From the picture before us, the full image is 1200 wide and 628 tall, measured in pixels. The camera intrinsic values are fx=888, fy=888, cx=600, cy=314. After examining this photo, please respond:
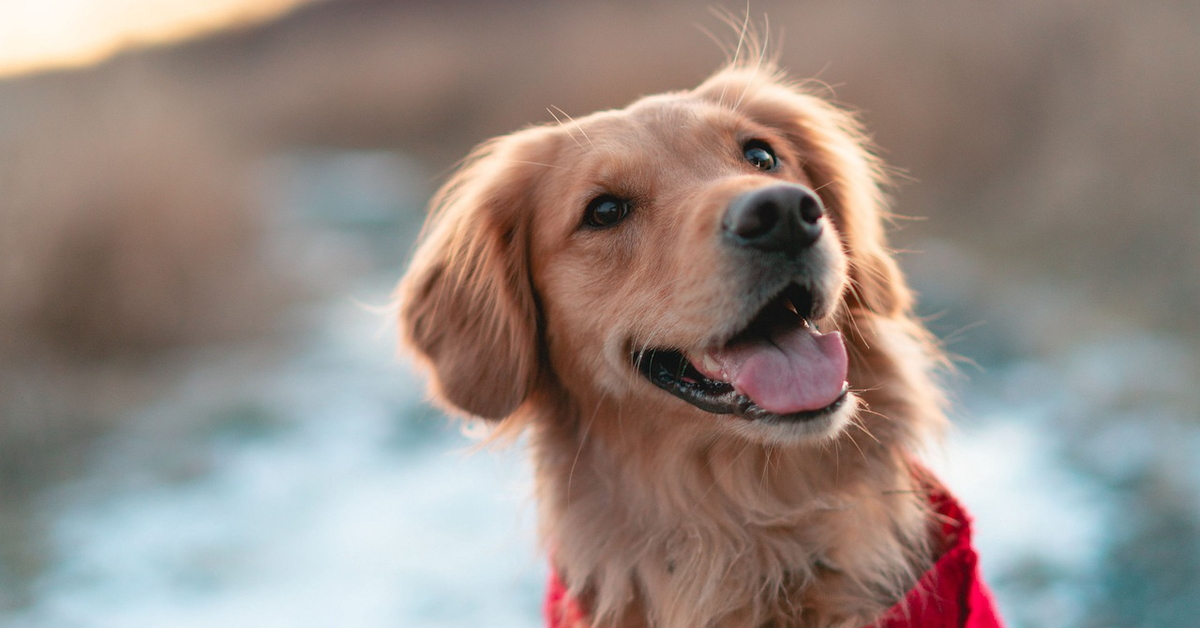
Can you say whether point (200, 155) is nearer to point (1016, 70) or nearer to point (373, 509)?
point (373, 509)

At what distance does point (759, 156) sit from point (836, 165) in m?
0.38

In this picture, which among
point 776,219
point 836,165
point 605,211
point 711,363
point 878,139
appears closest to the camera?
point 776,219

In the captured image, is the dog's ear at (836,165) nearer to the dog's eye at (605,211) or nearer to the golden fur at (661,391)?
the golden fur at (661,391)

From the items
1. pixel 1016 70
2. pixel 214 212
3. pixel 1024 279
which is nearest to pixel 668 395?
pixel 1024 279

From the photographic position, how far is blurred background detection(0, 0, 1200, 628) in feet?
13.8

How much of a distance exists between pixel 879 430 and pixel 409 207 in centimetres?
892

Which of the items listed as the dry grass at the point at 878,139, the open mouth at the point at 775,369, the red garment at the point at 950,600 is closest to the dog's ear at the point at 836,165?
the open mouth at the point at 775,369

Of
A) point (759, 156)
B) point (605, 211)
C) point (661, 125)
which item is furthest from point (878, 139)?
point (605, 211)

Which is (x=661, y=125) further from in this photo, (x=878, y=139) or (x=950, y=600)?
(x=878, y=139)

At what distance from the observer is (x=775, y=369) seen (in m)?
2.05

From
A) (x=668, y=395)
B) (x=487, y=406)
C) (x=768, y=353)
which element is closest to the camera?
(x=768, y=353)

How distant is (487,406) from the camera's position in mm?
2529

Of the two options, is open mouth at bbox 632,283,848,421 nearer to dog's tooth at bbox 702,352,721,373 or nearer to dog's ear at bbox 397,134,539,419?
dog's tooth at bbox 702,352,721,373

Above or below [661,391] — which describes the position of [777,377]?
above
